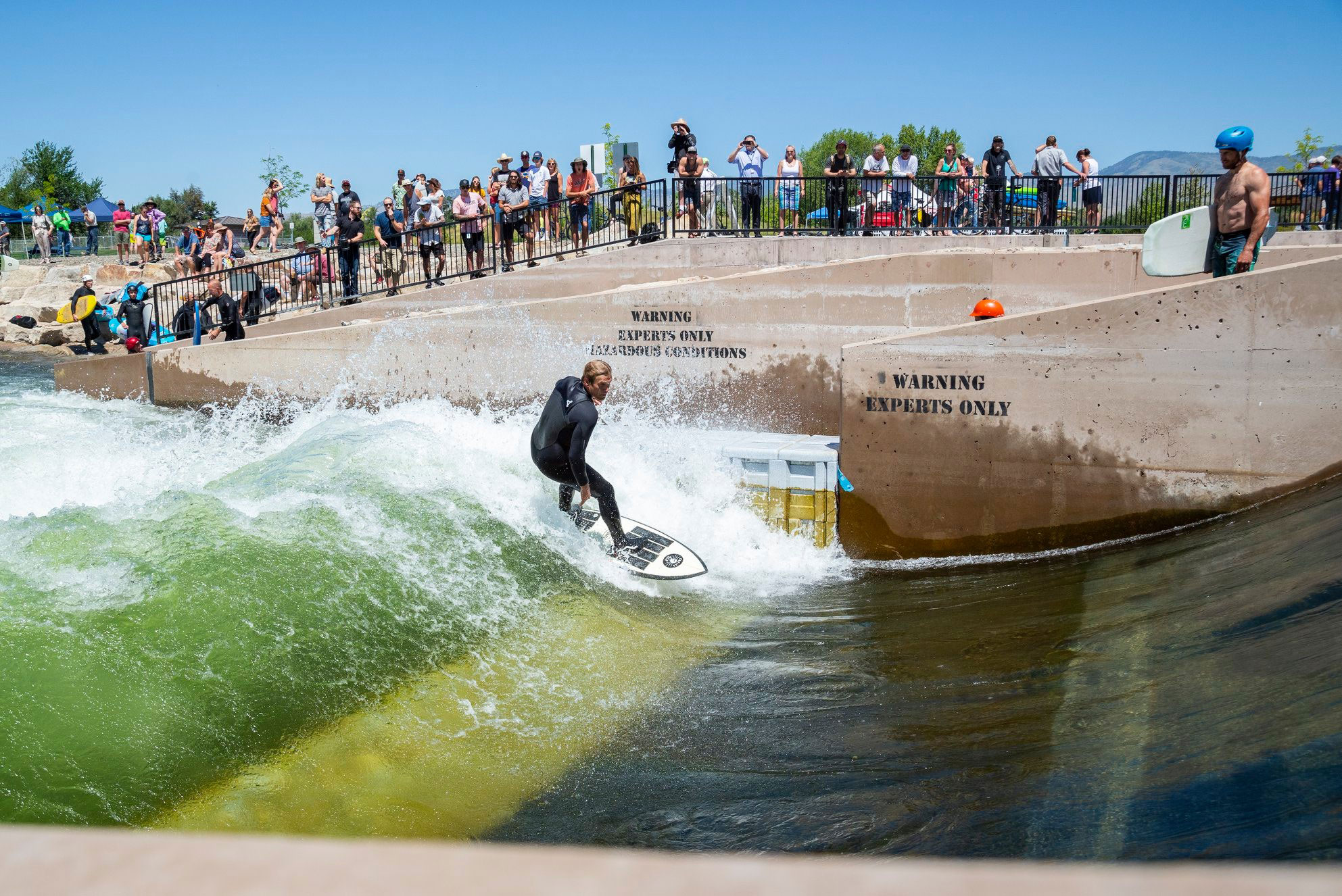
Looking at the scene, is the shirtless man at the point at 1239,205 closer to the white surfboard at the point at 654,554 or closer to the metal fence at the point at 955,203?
the white surfboard at the point at 654,554

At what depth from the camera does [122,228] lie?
35.3 meters

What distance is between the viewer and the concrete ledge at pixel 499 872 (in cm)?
77

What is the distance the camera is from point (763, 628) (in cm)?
877

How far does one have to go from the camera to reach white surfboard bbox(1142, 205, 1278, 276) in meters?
10.2

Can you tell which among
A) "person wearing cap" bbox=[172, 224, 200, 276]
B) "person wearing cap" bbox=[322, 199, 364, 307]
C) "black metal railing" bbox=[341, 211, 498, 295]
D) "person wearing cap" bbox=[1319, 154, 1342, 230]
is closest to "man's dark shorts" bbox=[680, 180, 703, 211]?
"black metal railing" bbox=[341, 211, 498, 295]

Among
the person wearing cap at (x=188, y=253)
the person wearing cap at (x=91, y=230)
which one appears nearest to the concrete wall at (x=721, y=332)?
the person wearing cap at (x=188, y=253)

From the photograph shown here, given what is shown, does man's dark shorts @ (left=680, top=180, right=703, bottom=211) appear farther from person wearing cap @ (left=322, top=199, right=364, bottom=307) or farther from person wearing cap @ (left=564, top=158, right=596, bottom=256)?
person wearing cap @ (left=322, top=199, right=364, bottom=307)

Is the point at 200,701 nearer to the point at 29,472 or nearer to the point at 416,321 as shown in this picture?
the point at 29,472

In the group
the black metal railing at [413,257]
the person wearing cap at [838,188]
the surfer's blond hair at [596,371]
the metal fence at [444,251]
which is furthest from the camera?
the black metal railing at [413,257]

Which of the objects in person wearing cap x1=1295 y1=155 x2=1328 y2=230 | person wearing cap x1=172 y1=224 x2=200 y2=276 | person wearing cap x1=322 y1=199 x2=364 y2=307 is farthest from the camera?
person wearing cap x1=172 y1=224 x2=200 y2=276

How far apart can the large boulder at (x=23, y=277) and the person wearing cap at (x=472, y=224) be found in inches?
933

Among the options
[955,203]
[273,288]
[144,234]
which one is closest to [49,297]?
[144,234]

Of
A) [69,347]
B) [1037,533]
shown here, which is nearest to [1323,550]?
[1037,533]

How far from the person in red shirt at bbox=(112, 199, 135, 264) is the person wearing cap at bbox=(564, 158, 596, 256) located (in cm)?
2299
